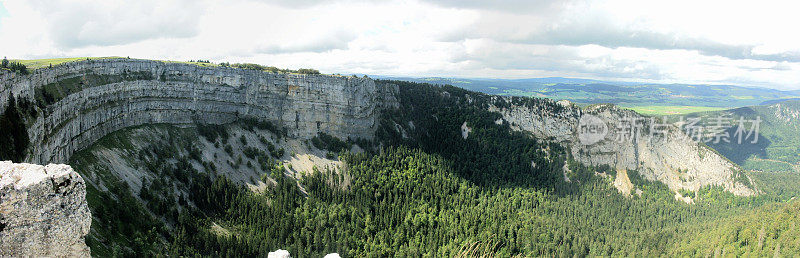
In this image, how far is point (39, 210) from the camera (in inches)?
993

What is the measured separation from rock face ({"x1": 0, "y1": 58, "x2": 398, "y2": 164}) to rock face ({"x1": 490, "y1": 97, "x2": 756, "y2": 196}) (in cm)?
6209

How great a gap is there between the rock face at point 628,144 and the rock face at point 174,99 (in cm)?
6209

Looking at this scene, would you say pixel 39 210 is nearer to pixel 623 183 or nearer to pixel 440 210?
pixel 440 210

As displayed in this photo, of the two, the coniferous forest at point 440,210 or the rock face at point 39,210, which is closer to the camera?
the rock face at point 39,210

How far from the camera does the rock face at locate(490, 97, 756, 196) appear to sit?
16000cm

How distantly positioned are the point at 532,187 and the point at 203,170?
325 ft

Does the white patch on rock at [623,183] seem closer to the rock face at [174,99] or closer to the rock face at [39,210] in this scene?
the rock face at [174,99]

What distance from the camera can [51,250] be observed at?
26.3 metres

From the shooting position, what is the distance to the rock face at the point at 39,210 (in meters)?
24.6

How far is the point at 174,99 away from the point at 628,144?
543 ft

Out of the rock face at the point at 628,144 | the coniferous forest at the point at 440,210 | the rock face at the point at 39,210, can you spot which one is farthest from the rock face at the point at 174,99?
the rock face at the point at 628,144

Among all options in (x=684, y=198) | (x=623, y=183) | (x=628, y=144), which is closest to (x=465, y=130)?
(x=623, y=183)

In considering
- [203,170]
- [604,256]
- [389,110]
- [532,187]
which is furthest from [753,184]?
[203,170]

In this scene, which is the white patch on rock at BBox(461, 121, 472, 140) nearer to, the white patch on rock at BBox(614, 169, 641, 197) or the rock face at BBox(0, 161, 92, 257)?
the white patch on rock at BBox(614, 169, 641, 197)
